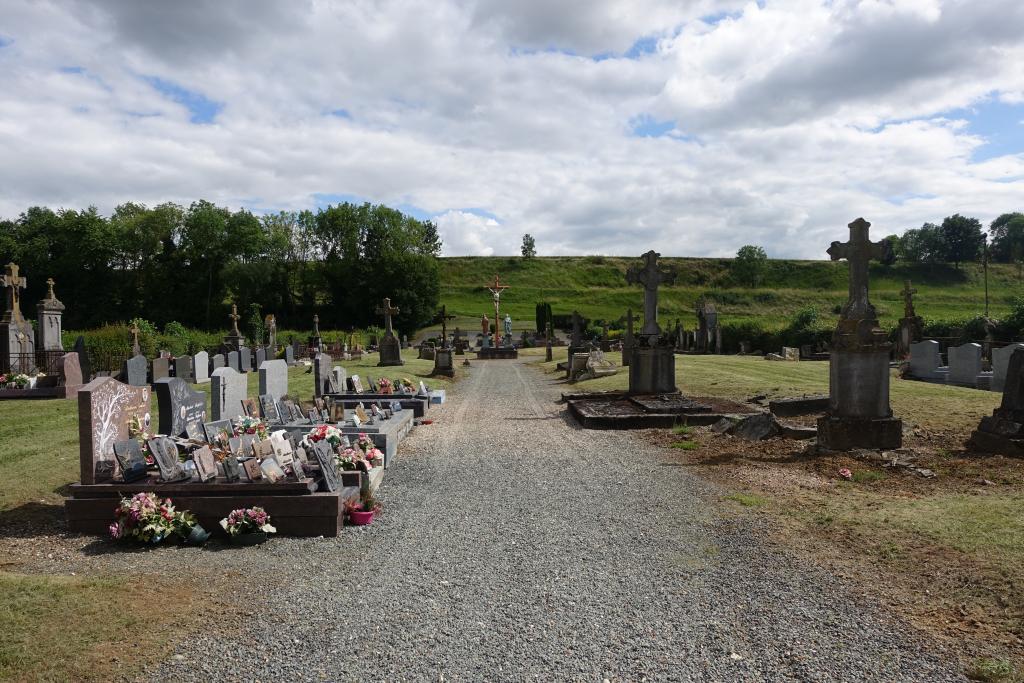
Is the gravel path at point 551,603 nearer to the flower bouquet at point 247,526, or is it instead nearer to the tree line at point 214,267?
the flower bouquet at point 247,526

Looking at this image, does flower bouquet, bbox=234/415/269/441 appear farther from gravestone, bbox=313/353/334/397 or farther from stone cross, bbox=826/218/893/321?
stone cross, bbox=826/218/893/321

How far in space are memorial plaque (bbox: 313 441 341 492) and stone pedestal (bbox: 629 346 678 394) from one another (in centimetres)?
1062

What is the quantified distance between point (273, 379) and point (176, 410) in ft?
12.0

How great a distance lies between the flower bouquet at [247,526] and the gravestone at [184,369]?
62.8 ft

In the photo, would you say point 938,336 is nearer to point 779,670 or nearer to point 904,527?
point 904,527

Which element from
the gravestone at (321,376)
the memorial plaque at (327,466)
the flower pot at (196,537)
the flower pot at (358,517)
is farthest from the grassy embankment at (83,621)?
the gravestone at (321,376)

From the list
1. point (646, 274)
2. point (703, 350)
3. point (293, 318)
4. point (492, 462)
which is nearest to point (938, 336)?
point (703, 350)

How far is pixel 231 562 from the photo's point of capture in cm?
563

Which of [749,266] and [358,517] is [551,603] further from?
[749,266]

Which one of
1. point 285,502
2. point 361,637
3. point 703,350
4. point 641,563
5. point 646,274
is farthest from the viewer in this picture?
point 703,350

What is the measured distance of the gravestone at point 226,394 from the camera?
409 inches

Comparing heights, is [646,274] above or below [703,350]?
above

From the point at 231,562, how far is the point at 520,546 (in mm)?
2388

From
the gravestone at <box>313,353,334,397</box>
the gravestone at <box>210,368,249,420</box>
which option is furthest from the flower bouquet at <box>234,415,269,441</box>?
the gravestone at <box>313,353,334,397</box>
